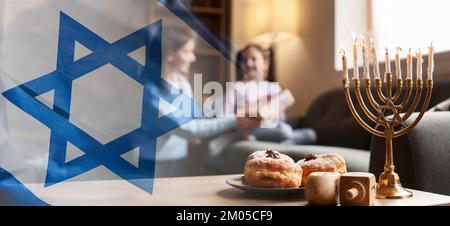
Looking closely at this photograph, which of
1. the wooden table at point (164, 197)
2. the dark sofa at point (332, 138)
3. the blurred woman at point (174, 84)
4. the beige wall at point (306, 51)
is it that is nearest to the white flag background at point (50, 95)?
the wooden table at point (164, 197)

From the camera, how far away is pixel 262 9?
304cm

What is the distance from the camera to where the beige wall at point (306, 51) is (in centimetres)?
247

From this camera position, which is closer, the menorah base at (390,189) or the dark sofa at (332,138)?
the menorah base at (390,189)

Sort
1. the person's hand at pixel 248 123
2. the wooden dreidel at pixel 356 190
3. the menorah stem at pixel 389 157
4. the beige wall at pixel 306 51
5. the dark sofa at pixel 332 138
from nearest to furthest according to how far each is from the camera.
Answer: the wooden dreidel at pixel 356 190, the menorah stem at pixel 389 157, the dark sofa at pixel 332 138, the person's hand at pixel 248 123, the beige wall at pixel 306 51

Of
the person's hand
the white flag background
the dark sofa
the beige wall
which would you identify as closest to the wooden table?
the white flag background

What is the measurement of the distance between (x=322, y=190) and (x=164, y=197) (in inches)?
8.8

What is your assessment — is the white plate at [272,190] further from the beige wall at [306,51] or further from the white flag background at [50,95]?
the beige wall at [306,51]

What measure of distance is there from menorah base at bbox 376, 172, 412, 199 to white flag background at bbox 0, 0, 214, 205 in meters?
0.35

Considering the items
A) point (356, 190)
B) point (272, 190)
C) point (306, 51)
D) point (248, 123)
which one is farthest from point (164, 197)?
point (306, 51)

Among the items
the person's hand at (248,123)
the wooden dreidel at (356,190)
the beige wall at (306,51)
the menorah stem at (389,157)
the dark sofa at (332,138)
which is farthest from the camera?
the beige wall at (306,51)

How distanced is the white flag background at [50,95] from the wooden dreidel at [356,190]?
269 millimetres

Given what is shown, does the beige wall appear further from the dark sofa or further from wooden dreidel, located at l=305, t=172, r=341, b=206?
wooden dreidel, located at l=305, t=172, r=341, b=206
